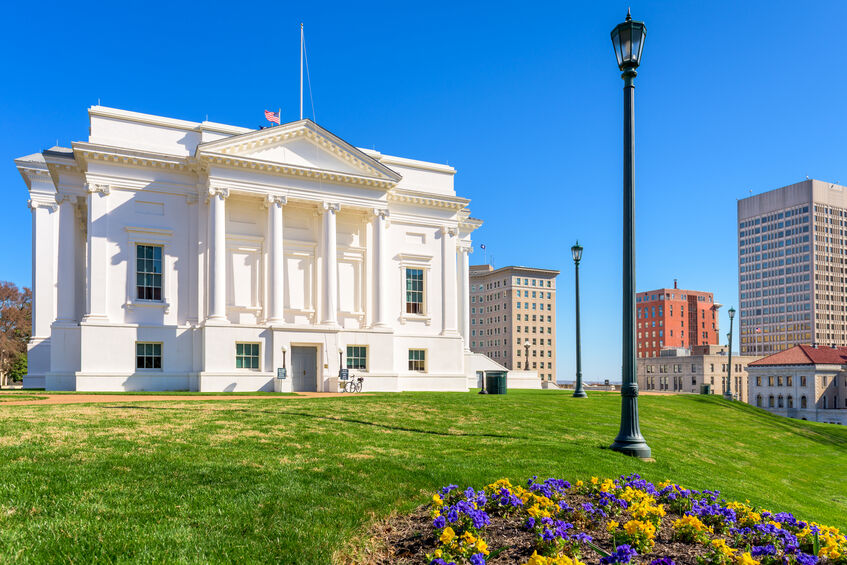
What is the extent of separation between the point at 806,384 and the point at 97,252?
145 metres

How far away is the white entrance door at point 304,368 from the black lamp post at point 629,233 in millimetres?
25111

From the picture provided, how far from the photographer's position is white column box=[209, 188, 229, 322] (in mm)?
33406

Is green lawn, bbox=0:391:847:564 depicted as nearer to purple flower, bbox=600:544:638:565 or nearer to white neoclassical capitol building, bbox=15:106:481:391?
purple flower, bbox=600:544:638:565

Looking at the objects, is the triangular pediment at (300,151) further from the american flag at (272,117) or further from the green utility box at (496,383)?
the green utility box at (496,383)

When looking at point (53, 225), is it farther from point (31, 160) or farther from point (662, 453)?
point (662, 453)

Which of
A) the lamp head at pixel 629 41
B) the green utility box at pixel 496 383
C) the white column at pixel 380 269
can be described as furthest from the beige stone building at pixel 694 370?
the lamp head at pixel 629 41

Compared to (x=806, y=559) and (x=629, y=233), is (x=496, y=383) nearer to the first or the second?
(x=629, y=233)

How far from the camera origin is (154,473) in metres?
9.07

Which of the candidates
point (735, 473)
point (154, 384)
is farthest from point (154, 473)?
point (154, 384)

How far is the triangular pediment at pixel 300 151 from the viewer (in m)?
34.2

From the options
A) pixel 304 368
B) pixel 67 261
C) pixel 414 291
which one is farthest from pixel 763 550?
pixel 67 261

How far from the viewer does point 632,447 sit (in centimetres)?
1291


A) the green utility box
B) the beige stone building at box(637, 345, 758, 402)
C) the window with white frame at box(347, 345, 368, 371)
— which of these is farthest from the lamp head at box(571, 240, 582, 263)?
the beige stone building at box(637, 345, 758, 402)

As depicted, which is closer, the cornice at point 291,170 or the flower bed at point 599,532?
the flower bed at point 599,532
